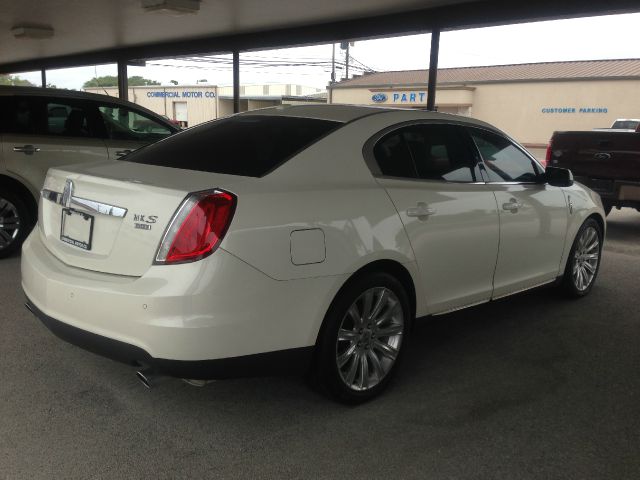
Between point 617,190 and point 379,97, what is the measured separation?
1179 inches

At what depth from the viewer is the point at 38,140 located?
6.12 meters

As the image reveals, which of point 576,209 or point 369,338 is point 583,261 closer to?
point 576,209

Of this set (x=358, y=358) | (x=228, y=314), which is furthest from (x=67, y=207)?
(x=358, y=358)

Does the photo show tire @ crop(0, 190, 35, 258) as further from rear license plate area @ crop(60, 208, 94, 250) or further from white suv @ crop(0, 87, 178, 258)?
rear license plate area @ crop(60, 208, 94, 250)

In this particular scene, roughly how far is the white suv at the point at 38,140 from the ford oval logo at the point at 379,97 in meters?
31.7

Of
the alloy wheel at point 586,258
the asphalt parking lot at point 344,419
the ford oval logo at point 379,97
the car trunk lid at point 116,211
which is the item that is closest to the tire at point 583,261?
the alloy wheel at point 586,258

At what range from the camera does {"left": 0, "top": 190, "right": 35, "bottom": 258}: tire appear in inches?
236

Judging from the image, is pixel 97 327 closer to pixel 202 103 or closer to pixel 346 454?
pixel 346 454

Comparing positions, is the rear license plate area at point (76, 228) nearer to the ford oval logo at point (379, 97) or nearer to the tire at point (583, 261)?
the tire at point (583, 261)

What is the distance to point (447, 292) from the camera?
11.5 ft

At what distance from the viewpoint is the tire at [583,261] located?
487cm

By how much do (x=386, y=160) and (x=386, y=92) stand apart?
114 feet

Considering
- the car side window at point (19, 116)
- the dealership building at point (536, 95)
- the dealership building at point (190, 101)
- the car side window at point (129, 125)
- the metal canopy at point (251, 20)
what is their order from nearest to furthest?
the car side window at point (19, 116) < the car side window at point (129, 125) < the metal canopy at point (251, 20) < the dealership building at point (536, 95) < the dealership building at point (190, 101)

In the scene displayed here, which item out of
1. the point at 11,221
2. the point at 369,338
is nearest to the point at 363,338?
the point at 369,338
